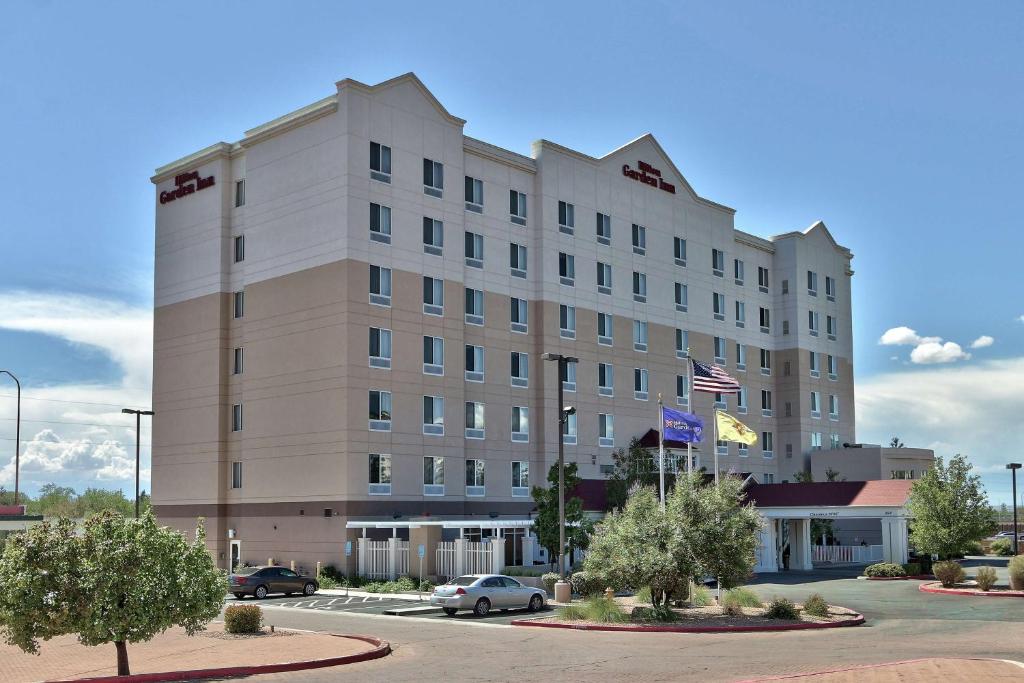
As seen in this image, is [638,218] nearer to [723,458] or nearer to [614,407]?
[614,407]

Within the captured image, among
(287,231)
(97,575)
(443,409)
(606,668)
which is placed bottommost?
(606,668)

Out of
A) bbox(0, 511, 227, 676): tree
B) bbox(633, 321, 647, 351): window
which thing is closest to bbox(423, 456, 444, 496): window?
bbox(633, 321, 647, 351): window

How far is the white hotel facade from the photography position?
53.1m

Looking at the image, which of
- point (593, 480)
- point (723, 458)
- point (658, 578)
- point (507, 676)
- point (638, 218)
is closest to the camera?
point (507, 676)

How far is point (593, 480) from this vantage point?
62344 millimetres

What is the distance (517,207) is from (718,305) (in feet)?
66.8

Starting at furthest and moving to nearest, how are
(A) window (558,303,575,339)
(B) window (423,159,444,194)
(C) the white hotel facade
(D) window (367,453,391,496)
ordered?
(A) window (558,303,575,339)
(B) window (423,159,444,194)
(C) the white hotel facade
(D) window (367,453,391,496)

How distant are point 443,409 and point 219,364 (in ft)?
41.5

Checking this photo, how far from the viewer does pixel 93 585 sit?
73.7 ft

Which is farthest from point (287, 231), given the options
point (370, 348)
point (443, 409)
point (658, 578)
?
point (658, 578)

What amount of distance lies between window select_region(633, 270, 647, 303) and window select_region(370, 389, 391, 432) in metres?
20.4

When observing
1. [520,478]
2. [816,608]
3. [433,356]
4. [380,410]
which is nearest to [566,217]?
[433,356]

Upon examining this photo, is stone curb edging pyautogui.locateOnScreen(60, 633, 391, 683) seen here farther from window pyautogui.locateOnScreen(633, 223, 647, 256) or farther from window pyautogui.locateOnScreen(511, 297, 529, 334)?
window pyautogui.locateOnScreen(633, 223, 647, 256)

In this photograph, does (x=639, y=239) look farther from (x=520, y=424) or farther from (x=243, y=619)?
(x=243, y=619)
